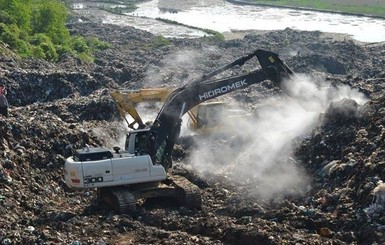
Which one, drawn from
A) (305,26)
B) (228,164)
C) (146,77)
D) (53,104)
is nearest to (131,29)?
(305,26)

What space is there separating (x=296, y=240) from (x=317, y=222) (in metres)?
1.02

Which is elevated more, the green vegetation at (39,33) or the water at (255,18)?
the green vegetation at (39,33)

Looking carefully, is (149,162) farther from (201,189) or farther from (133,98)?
(133,98)

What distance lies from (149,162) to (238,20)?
5518cm

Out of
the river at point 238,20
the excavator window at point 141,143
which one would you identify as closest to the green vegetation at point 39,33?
the river at point 238,20

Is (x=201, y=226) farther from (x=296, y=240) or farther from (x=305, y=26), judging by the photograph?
(x=305, y=26)

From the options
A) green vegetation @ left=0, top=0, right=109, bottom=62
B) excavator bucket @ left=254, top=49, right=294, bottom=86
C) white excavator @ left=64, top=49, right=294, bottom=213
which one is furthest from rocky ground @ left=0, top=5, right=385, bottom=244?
green vegetation @ left=0, top=0, right=109, bottom=62

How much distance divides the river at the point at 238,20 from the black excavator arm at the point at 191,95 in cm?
3469

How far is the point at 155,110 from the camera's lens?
67.2ft

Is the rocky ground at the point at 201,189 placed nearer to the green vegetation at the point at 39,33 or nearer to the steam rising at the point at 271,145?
the steam rising at the point at 271,145

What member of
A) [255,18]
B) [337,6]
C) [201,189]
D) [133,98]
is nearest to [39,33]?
[133,98]

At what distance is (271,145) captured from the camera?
17.1 metres

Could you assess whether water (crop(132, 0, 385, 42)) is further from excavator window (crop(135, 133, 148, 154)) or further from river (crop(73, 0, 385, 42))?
excavator window (crop(135, 133, 148, 154))

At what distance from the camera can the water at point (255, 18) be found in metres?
57.8
